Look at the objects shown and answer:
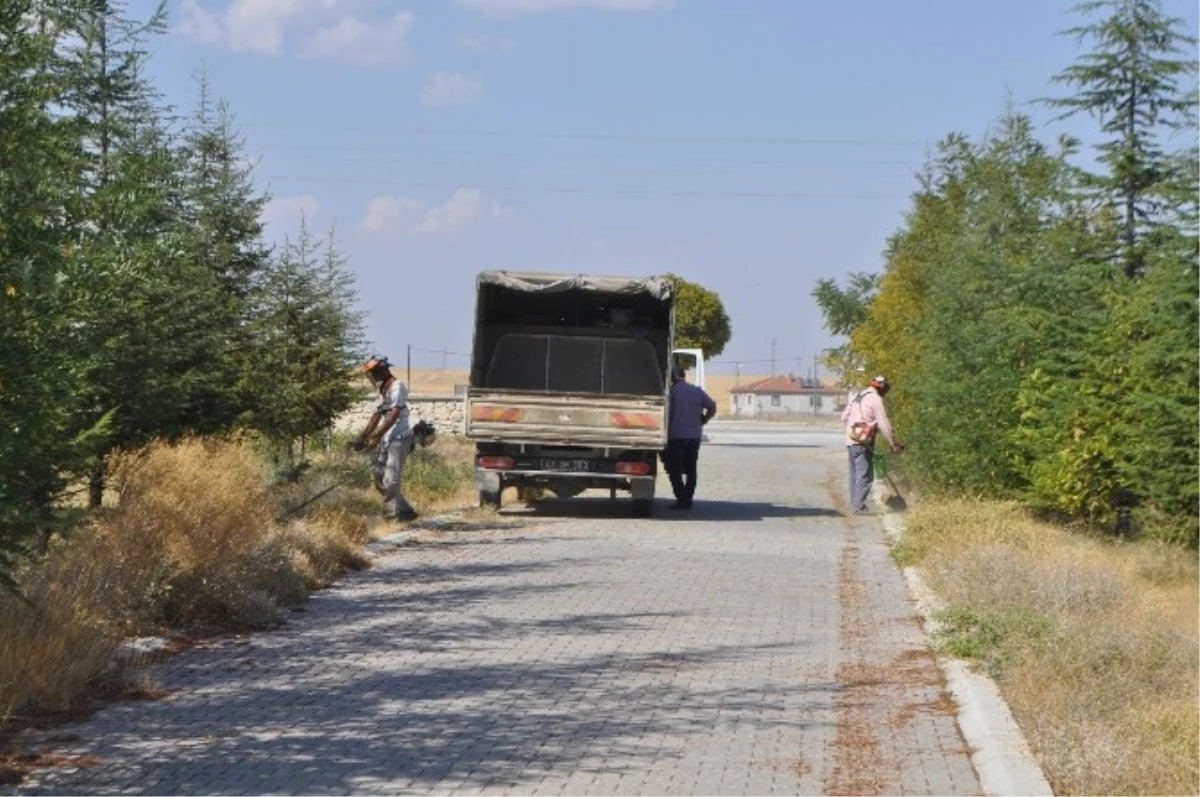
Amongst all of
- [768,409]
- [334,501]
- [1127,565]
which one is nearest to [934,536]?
[1127,565]

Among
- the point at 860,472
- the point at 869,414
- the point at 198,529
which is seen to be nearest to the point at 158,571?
the point at 198,529

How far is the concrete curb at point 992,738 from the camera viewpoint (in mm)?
7508

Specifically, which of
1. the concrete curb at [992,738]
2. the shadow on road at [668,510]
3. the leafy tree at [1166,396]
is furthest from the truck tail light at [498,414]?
the concrete curb at [992,738]

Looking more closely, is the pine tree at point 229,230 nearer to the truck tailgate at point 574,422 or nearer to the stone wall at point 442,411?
the truck tailgate at point 574,422

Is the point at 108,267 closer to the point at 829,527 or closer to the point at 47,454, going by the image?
the point at 47,454

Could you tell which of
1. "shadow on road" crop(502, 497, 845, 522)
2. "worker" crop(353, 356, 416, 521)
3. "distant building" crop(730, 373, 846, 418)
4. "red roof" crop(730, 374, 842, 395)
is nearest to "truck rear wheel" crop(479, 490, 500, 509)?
"shadow on road" crop(502, 497, 845, 522)

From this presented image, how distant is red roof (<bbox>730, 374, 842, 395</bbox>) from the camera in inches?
5330

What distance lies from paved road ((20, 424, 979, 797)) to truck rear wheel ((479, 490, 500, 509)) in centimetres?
551

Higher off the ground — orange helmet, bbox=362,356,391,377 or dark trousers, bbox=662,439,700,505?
orange helmet, bbox=362,356,391,377

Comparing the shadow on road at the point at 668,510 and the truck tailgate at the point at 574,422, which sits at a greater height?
the truck tailgate at the point at 574,422

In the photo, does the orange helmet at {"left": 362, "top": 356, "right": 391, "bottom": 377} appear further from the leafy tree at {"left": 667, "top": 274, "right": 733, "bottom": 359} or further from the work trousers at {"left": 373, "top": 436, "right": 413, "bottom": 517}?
the leafy tree at {"left": 667, "top": 274, "right": 733, "bottom": 359}

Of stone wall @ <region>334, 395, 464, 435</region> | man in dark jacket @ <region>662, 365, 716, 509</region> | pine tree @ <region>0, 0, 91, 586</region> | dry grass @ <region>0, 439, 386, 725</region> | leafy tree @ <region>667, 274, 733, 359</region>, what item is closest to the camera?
pine tree @ <region>0, 0, 91, 586</region>

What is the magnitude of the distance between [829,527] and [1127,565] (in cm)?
516

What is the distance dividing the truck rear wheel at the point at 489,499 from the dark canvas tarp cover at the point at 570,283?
251 cm
